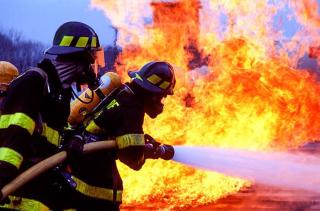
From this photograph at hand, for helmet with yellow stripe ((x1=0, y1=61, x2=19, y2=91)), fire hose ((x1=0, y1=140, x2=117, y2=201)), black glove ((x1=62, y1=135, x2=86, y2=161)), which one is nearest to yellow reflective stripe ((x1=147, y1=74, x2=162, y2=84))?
black glove ((x1=62, y1=135, x2=86, y2=161))

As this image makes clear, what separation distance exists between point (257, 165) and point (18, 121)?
13.6 feet

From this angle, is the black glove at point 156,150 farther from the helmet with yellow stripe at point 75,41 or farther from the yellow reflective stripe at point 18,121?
the yellow reflective stripe at point 18,121

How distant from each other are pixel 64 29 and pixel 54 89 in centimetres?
56

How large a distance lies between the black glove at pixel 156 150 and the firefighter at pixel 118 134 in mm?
451

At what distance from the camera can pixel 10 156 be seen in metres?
3.30

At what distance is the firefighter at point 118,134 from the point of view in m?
4.58

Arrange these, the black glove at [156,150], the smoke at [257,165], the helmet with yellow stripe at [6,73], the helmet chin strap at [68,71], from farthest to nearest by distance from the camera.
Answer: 1. the smoke at [257,165]
2. the helmet with yellow stripe at [6,73]
3. the black glove at [156,150]
4. the helmet chin strap at [68,71]

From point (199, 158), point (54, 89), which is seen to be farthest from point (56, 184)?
point (199, 158)

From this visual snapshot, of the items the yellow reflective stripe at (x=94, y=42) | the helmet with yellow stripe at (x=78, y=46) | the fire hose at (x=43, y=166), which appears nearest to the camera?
the fire hose at (x=43, y=166)

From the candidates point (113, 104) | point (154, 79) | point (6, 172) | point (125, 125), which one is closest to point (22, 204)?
point (6, 172)

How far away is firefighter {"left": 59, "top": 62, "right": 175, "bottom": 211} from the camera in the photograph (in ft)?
15.0

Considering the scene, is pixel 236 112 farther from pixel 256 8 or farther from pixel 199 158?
pixel 199 158

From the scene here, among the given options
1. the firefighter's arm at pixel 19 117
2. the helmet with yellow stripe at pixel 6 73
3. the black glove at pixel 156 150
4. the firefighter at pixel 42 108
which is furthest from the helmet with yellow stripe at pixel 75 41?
the helmet with yellow stripe at pixel 6 73

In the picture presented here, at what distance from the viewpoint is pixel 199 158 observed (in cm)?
593
